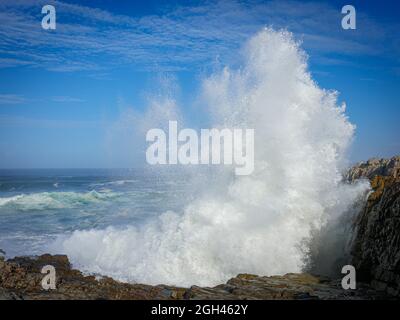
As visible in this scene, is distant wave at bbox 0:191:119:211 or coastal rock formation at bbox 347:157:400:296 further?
distant wave at bbox 0:191:119:211

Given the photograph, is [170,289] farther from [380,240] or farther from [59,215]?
[59,215]

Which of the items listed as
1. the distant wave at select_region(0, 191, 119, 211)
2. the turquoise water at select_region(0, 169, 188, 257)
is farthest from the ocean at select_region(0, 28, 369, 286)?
the distant wave at select_region(0, 191, 119, 211)

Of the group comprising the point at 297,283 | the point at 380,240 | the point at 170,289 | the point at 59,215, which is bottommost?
the point at 59,215

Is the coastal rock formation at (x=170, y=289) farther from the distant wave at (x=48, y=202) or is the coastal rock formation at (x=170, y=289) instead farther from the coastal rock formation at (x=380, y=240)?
the distant wave at (x=48, y=202)

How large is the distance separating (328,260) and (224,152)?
289 inches

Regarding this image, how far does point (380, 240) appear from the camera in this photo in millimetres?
9438

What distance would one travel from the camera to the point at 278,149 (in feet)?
48.8

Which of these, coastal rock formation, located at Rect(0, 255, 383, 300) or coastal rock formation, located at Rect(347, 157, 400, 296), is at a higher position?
coastal rock formation, located at Rect(347, 157, 400, 296)

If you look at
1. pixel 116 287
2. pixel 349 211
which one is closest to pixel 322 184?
pixel 349 211

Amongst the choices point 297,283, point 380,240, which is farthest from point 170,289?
point 380,240

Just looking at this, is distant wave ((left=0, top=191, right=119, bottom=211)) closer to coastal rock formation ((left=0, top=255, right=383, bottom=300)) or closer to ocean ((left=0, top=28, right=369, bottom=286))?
ocean ((left=0, top=28, right=369, bottom=286))

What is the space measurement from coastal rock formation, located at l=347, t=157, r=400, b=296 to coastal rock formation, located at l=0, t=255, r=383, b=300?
0.45 meters

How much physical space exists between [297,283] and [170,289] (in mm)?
3099

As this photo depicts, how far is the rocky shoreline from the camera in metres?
8.62
